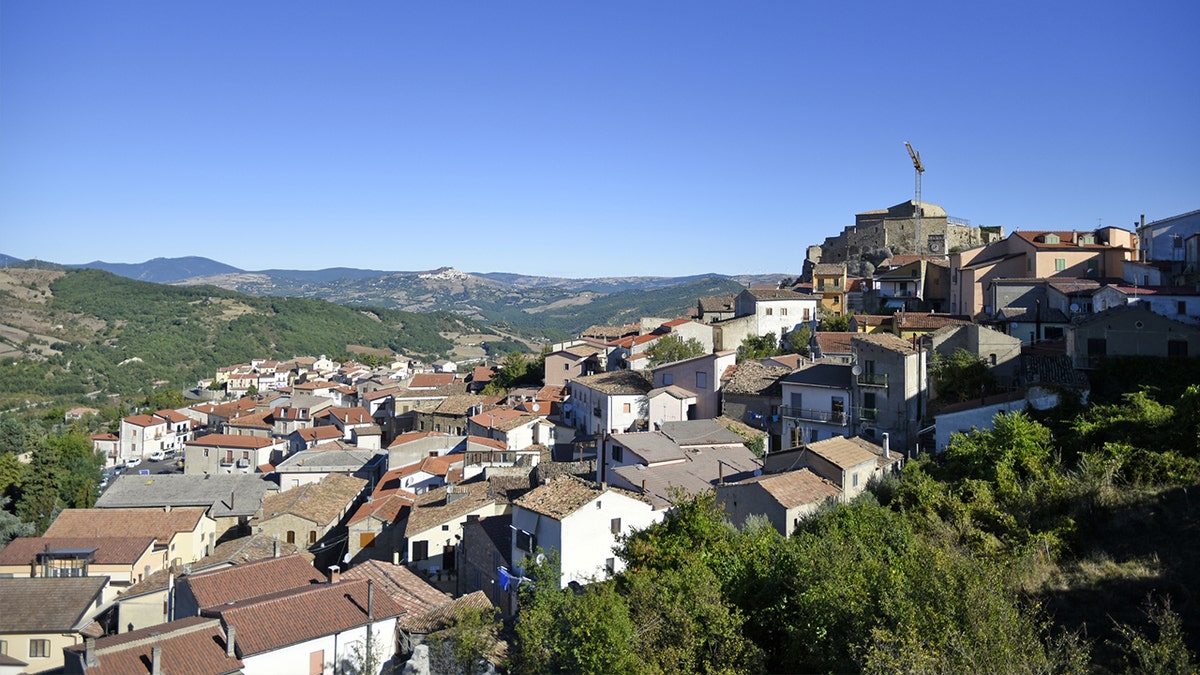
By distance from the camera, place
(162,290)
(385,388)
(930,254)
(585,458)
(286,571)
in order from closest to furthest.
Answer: (286,571) → (585,458) → (930,254) → (385,388) → (162,290)

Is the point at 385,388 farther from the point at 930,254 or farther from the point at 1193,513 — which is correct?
the point at 1193,513

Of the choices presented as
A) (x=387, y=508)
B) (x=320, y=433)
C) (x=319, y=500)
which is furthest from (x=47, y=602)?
(x=320, y=433)

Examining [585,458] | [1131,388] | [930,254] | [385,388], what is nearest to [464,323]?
[385,388]

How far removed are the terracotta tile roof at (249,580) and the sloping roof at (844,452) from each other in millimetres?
12993

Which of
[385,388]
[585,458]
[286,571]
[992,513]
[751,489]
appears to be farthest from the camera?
[385,388]

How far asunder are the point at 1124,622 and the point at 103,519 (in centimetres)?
3435

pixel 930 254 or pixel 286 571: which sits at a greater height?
pixel 930 254

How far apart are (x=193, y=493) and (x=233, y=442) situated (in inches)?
397

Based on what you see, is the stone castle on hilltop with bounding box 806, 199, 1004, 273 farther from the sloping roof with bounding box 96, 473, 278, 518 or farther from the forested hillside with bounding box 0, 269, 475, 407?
the forested hillside with bounding box 0, 269, 475, 407

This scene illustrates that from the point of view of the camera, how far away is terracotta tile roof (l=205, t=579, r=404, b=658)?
51.9ft

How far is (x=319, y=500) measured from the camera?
32.4 m

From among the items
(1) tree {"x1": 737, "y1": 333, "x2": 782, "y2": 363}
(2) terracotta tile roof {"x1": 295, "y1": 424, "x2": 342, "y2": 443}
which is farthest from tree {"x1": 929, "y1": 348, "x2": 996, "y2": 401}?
(2) terracotta tile roof {"x1": 295, "y1": 424, "x2": 342, "y2": 443}

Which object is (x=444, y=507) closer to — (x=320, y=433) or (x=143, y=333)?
(x=320, y=433)

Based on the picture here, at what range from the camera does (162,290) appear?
5541 inches
